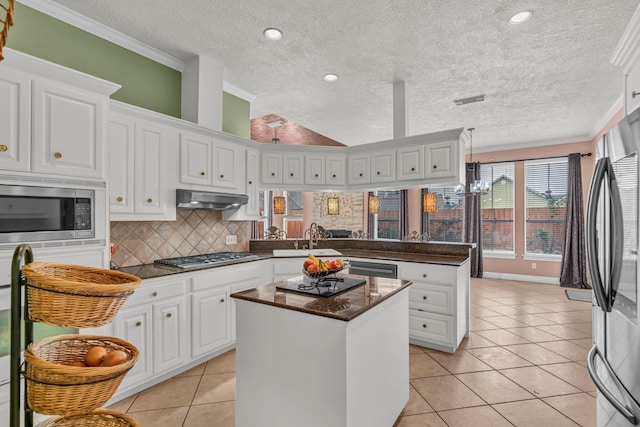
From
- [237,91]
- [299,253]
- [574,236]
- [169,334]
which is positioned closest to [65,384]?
[169,334]

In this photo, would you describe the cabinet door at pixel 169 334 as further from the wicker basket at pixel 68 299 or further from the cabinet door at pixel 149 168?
the wicker basket at pixel 68 299

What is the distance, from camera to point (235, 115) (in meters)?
4.15

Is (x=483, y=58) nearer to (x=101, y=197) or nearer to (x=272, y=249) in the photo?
(x=272, y=249)

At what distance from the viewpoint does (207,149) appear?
3373 mm

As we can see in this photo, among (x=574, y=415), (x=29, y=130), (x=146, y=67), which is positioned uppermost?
(x=146, y=67)

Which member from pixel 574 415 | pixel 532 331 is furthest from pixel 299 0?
pixel 532 331

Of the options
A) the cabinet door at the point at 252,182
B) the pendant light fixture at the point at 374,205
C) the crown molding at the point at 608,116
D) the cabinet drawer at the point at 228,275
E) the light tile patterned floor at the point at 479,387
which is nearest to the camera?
the light tile patterned floor at the point at 479,387

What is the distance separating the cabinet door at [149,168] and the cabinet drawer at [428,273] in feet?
8.46

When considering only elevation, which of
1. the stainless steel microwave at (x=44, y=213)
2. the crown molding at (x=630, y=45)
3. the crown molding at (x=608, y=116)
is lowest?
the stainless steel microwave at (x=44, y=213)

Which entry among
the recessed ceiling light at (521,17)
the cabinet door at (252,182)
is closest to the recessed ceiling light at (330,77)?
the cabinet door at (252,182)

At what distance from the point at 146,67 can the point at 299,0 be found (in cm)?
179

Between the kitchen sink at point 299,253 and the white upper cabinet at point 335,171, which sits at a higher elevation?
the white upper cabinet at point 335,171

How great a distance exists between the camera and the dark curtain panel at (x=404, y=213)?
25.8ft

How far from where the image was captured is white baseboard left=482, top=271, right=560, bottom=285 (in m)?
6.59
